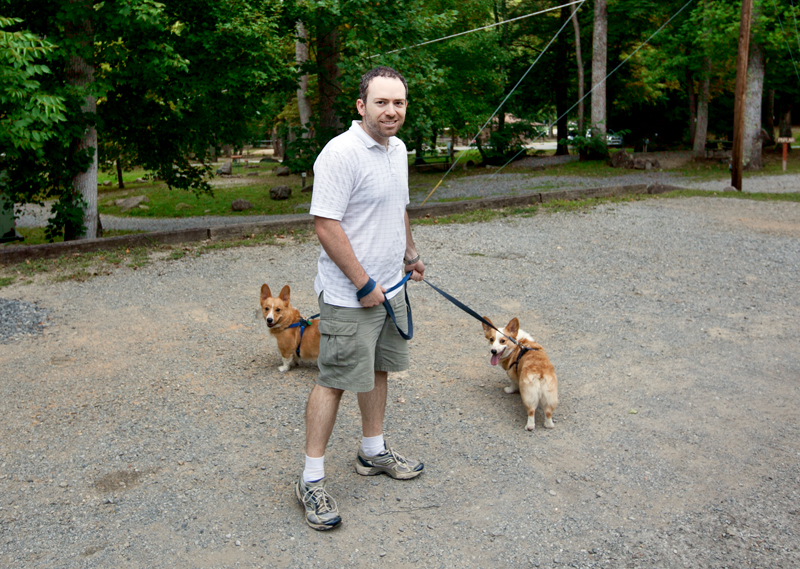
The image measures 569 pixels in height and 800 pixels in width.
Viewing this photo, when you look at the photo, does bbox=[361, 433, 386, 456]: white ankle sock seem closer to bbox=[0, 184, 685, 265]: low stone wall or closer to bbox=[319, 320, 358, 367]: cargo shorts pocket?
bbox=[319, 320, 358, 367]: cargo shorts pocket

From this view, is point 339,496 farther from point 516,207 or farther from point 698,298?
point 516,207

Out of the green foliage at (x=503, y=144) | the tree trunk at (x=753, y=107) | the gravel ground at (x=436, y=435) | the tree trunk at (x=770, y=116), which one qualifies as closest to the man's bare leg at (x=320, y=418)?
the gravel ground at (x=436, y=435)

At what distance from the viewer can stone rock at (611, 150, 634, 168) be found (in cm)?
2419

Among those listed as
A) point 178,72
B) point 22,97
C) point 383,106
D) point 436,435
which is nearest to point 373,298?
point 383,106

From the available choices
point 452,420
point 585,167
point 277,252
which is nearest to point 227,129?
point 277,252

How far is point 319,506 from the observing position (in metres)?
3.23

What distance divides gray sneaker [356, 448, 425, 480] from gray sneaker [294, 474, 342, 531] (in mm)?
440

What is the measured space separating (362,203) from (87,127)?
9139mm

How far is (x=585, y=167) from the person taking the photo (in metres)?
24.7

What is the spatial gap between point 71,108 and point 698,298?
8.73 metres

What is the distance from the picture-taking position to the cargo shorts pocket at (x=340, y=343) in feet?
10.5

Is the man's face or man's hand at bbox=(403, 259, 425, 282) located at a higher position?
the man's face

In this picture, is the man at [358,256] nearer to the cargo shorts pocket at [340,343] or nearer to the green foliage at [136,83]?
the cargo shorts pocket at [340,343]

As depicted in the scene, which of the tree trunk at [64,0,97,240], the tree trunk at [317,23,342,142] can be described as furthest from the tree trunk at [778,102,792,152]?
the tree trunk at [64,0,97,240]
